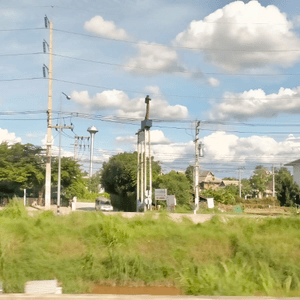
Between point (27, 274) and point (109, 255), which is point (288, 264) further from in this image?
point (27, 274)

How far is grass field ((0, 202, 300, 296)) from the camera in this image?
12.2m

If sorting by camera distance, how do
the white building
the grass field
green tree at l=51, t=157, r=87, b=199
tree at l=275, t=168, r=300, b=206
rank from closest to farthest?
the grass field < tree at l=275, t=168, r=300, b=206 < green tree at l=51, t=157, r=87, b=199 < the white building

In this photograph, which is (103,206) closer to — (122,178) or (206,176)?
(122,178)

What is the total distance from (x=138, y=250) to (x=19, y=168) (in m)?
38.0

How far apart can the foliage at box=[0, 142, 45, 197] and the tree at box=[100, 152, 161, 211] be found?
9239 millimetres

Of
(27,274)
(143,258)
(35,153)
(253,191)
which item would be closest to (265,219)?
(143,258)

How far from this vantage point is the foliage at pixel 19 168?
159 feet

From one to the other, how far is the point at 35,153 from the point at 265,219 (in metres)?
38.6

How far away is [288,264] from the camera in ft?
43.7

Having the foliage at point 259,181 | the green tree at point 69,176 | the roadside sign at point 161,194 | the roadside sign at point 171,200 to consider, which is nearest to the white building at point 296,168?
the foliage at point 259,181

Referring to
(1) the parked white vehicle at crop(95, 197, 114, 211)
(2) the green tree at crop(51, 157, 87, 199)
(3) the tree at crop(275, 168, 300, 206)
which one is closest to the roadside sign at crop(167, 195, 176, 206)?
(1) the parked white vehicle at crop(95, 197, 114, 211)

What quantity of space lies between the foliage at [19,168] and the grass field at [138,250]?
107 feet

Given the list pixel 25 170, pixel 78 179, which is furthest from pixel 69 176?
pixel 25 170

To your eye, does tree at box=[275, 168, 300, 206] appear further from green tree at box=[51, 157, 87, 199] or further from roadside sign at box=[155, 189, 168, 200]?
green tree at box=[51, 157, 87, 199]
